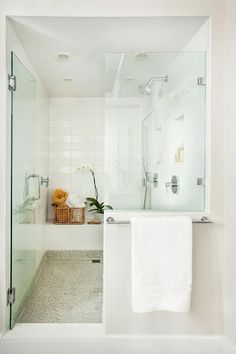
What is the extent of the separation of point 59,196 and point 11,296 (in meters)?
2.09

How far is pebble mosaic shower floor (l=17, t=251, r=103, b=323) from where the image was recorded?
2.29 meters

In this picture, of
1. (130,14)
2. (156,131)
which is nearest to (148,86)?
(156,131)

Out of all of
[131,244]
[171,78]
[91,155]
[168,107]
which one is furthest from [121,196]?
[91,155]

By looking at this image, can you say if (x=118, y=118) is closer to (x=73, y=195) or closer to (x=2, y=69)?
(x=2, y=69)

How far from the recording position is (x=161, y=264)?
1.85 metres

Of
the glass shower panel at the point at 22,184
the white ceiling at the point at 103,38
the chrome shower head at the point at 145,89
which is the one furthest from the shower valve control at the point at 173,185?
the glass shower panel at the point at 22,184

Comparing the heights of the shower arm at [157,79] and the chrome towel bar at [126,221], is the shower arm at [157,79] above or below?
above

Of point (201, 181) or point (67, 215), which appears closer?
point (201, 181)

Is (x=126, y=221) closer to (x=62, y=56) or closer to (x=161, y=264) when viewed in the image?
(x=161, y=264)

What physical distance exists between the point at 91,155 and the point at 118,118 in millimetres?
2357

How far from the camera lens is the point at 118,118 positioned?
1939mm

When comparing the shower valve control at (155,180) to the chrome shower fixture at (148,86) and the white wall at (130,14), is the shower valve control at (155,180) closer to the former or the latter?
the white wall at (130,14)

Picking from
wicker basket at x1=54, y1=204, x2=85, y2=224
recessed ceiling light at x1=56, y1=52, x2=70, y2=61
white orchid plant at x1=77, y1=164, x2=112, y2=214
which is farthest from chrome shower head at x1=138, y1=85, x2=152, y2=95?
→ wicker basket at x1=54, y1=204, x2=85, y2=224

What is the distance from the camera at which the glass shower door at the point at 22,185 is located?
2068 millimetres
